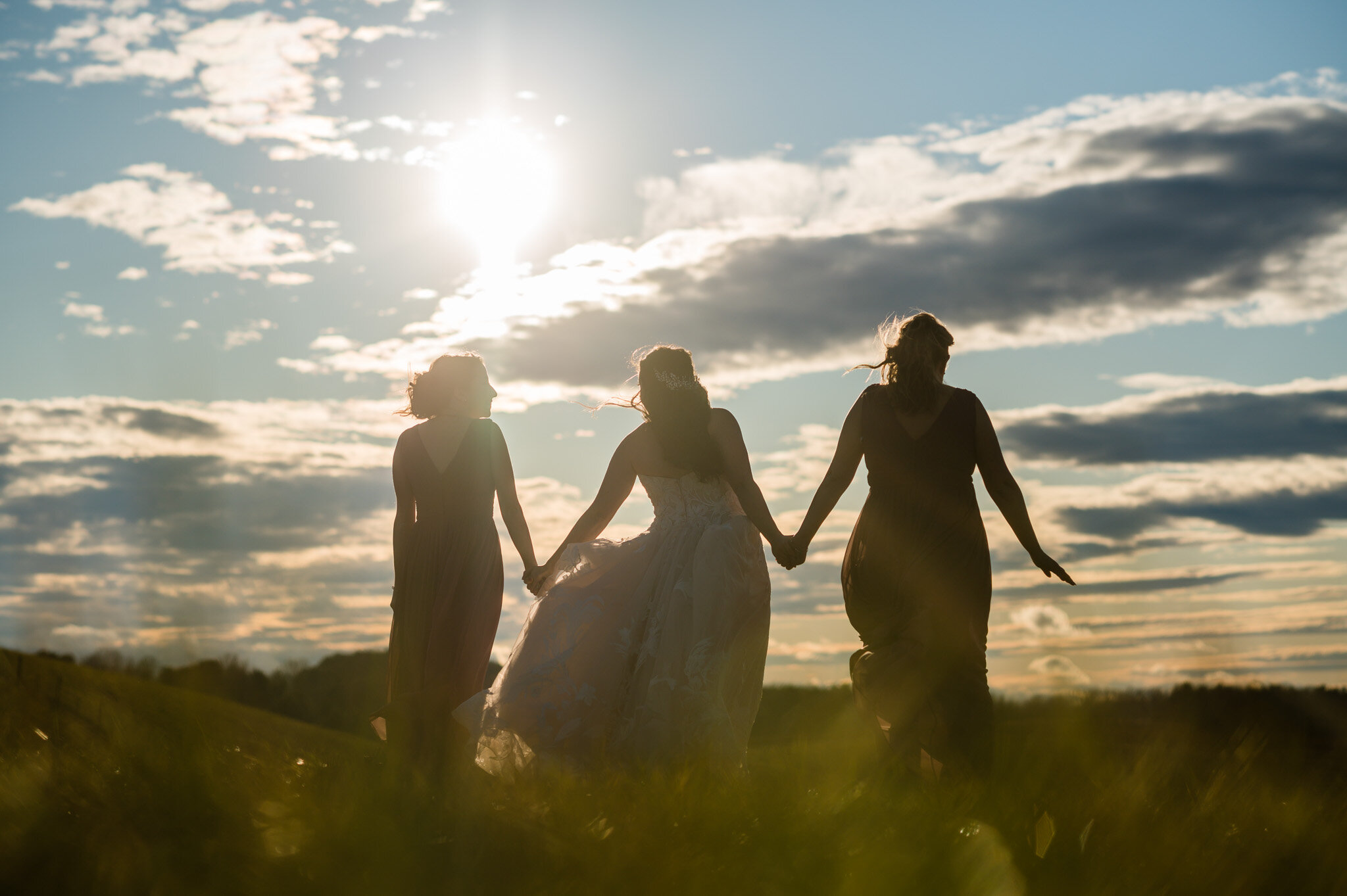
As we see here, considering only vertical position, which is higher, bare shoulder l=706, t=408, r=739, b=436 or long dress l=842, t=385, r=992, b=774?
bare shoulder l=706, t=408, r=739, b=436

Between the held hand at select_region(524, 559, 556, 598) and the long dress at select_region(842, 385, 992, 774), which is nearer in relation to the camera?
the long dress at select_region(842, 385, 992, 774)

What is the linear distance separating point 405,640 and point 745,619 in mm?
2953

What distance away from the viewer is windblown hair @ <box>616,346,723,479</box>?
7.87 metres

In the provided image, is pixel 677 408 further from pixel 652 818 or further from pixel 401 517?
pixel 652 818

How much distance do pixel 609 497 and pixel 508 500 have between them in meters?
0.88

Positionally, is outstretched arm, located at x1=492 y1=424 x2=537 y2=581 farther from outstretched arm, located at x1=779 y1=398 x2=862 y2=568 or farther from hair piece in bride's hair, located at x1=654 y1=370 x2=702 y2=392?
outstretched arm, located at x1=779 y1=398 x2=862 y2=568

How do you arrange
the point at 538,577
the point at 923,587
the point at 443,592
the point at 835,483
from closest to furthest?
the point at 923,587 → the point at 835,483 → the point at 538,577 → the point at 443,592

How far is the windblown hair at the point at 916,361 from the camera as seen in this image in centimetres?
744

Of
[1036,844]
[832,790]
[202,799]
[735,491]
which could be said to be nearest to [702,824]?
[832,790]

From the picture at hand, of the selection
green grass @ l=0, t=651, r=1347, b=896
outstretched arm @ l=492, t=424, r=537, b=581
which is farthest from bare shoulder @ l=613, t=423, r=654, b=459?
green grass @ l=0, t=651, r=1347, b=896

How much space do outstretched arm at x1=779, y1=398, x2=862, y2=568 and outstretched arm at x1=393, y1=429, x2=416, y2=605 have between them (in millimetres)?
3168

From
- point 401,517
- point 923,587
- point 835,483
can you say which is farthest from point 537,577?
point 923,587

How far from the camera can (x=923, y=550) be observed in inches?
286

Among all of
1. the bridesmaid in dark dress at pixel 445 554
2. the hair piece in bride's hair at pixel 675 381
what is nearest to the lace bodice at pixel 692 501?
the hair piece in bride's hair at pixel 675 381
